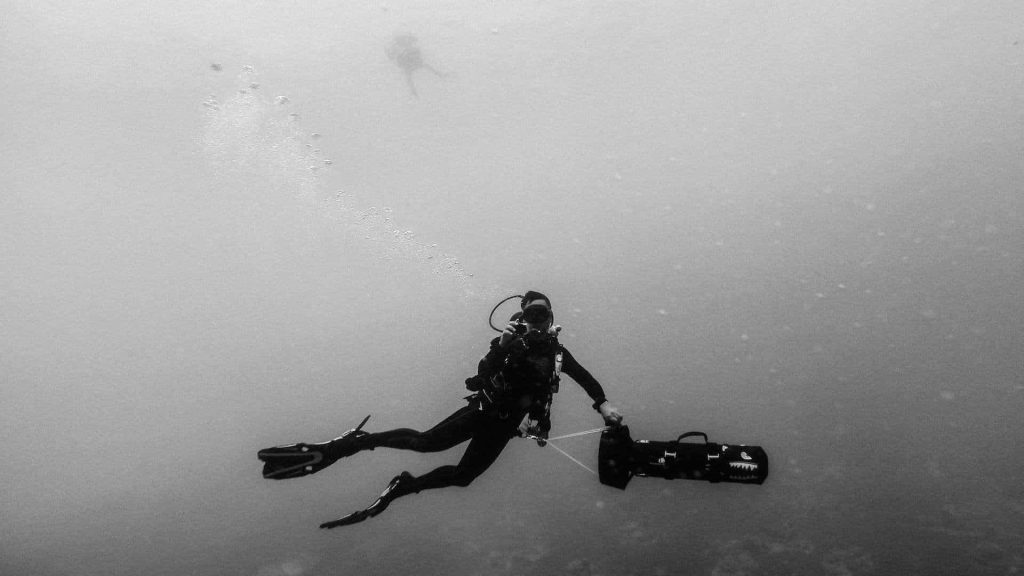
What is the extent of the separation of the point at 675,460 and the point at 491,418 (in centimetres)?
147

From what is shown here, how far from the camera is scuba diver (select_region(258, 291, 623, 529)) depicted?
353 centimetres

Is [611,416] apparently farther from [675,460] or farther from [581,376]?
[675,460]

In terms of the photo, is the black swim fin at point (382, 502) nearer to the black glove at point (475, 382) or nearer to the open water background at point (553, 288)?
the black glove at point (475, 382)

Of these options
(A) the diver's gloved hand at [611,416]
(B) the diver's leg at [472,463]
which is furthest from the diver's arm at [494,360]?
(A) the diver's gloved hand at [611,416]

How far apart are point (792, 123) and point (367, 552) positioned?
3411 cm

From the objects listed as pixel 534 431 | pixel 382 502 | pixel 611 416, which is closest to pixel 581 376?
pixel 611 416

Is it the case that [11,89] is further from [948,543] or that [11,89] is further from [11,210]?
[948,543]

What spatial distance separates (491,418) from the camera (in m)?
3.79

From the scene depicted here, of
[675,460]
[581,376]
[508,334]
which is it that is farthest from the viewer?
[581,376]

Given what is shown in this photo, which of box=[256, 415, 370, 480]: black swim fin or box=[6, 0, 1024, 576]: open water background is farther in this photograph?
box=[6, 0, 1024, 576]: open water background

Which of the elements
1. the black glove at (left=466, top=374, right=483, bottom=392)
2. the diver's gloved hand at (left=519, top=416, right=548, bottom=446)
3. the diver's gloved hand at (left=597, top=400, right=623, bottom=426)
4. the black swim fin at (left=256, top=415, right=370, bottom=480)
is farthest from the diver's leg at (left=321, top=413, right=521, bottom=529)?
the diver's gloved hand at (left=597, top=400, right=623, bottom=426)

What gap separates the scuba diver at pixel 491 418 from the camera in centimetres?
353

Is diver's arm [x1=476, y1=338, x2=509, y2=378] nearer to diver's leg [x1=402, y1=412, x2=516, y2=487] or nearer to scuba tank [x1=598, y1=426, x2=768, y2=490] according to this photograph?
diver's leg [x1=402, y1=412, x2=516, y2=487]

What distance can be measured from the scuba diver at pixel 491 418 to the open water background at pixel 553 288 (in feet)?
10.2
